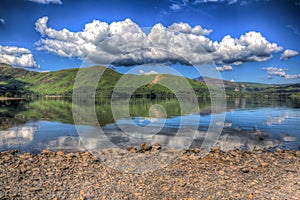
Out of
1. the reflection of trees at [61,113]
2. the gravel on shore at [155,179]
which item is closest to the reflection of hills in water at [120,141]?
the gravel on shore at [155,179]

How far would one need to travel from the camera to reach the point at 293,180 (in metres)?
17.8

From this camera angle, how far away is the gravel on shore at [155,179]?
611 inches

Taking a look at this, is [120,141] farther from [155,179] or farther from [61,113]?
[61,113]

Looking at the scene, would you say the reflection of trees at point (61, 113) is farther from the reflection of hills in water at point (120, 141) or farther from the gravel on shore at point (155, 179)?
the gravel on shore at point (155, 179)

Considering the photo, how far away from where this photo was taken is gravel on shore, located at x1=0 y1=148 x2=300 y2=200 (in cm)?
1552

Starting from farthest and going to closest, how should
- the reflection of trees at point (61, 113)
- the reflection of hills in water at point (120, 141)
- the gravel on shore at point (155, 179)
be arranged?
the reflection of trees at point (61, 113), the reflection of hills in water at point (120, 141), the gravel on shore at point (155, 179)

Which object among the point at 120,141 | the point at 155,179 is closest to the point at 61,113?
the point at 120,141

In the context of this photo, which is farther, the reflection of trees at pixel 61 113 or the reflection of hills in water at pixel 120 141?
the reflection of trees at pixel 61 113

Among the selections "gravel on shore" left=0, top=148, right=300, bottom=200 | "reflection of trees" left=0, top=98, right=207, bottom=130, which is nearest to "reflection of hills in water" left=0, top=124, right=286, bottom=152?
"gravel on shore" left=0, top=148, right=300, bottom=200

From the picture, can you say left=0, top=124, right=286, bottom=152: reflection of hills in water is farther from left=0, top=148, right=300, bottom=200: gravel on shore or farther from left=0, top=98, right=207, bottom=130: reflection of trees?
left=0, top=98, right=207, bottom=130: reflection of trees

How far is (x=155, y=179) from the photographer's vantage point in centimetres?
1792

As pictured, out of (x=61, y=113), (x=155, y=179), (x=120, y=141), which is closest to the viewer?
(x=155, y=179)

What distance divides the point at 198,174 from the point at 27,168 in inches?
530

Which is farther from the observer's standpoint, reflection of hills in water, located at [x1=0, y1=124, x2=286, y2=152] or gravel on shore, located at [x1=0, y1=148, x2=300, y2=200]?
reflection of hills in water, located at [x1=0, y1=124, x2=286, y2=152]
